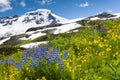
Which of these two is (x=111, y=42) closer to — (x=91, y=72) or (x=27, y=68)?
(x=91, y=72)

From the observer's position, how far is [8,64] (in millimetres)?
11500

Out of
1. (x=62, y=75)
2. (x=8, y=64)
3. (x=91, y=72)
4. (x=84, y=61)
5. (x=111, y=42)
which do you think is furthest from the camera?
(x=8, y=64)

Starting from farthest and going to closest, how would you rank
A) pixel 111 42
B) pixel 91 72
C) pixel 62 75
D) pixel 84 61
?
pixel 111 42 → pixel 84 61 → pixel 91 72 → pixel 62 75

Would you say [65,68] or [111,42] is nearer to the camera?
[65,68]

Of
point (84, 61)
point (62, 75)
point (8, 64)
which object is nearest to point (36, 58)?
point (62, 75)

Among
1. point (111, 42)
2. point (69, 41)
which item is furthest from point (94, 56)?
point (69, 41)

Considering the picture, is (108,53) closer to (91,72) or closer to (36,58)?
(91,72)

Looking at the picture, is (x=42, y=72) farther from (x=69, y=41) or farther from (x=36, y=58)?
(x=69, y=41)

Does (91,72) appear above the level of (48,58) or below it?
below

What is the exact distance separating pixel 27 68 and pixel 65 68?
3.05ft

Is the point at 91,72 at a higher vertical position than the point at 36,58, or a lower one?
lower

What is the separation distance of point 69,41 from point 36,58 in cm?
488

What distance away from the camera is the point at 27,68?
7.27 metres

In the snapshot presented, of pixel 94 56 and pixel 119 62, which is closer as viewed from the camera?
pixel 119 62
